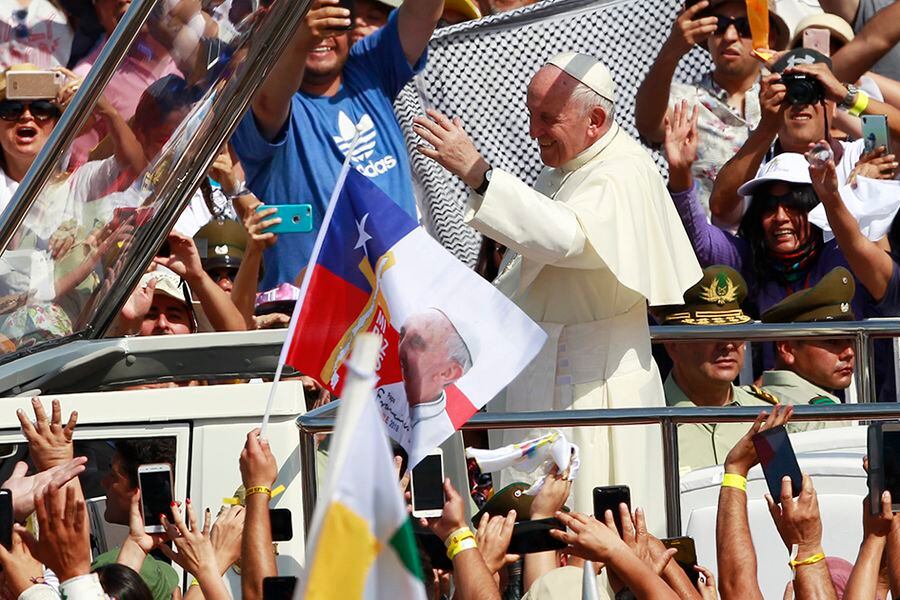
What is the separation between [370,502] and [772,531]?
288 centimetres

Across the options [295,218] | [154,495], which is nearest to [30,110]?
[295,218]

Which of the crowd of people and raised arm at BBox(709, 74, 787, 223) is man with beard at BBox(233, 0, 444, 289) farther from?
raised arm at BBox(709, 74, 787, 223)

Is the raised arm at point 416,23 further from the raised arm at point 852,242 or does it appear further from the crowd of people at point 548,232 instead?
the raised arm at point 852,242

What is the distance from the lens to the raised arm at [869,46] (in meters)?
6.54

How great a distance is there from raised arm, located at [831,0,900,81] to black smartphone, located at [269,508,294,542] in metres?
3.71

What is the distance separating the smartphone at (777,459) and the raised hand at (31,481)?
4.66 ft

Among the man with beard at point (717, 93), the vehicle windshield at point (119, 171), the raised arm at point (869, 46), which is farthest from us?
the raised arm at point (869, 46)

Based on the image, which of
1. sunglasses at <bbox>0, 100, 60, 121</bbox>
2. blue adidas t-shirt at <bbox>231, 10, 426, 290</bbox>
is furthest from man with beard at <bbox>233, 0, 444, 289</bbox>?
sunglasses at <bbox>0, 100, 60, 121</bbox>

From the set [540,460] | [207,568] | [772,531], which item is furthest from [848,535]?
[207,568]

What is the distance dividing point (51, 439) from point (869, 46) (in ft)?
13.2

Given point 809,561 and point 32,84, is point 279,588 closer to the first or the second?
point 809,561

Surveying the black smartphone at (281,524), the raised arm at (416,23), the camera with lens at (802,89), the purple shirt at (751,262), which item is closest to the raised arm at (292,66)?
the raised arm at (416,23)

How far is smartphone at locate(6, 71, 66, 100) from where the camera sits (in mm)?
5223

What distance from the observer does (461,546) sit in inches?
141
